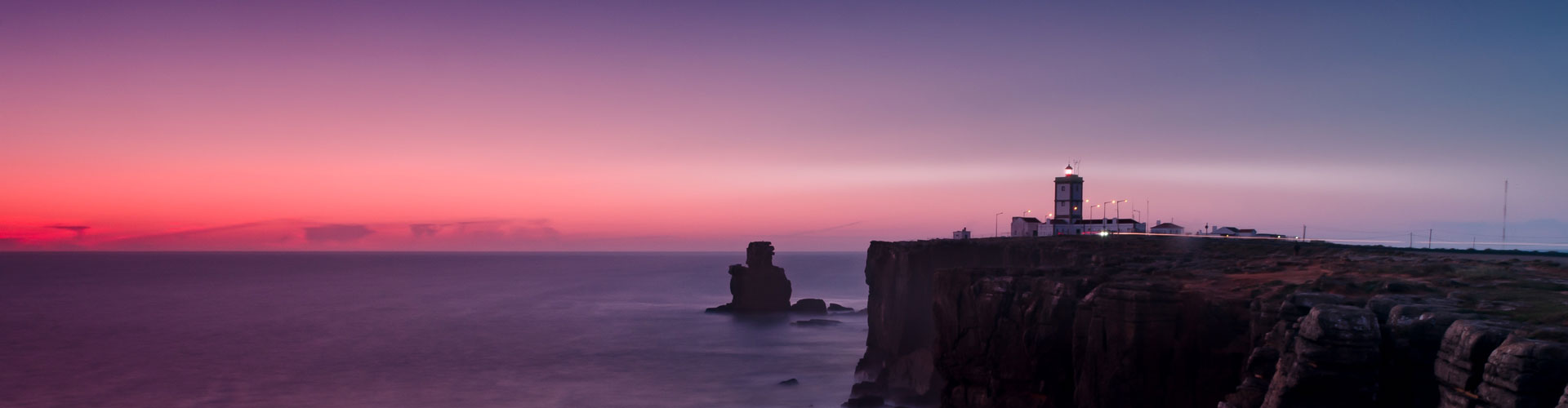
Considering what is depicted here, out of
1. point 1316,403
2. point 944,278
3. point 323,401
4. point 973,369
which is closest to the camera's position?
point 1316,403

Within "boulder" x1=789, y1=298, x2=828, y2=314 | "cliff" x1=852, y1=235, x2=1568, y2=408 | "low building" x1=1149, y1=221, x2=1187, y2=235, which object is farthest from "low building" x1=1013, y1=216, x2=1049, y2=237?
"cliff" x1=852, y1=235, x2=1568, y2=408

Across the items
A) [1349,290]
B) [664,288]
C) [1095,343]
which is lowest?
[664,288]

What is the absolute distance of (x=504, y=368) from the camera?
222ft

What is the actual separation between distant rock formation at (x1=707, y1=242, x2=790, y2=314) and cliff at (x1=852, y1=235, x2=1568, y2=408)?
2591 inches

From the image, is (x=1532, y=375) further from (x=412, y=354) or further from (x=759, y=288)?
(x=759, y=288)

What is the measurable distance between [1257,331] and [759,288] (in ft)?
300

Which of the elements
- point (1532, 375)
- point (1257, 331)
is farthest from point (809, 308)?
point (1532, 375)

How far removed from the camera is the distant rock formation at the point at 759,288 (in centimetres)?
10994

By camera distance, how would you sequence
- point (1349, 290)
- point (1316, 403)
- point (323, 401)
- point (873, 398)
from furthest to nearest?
point (323, 401), point (873, 398), point (1349, 290), point (1316, 403)

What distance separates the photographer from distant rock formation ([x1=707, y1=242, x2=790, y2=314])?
361 feet

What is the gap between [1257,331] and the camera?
20.7m

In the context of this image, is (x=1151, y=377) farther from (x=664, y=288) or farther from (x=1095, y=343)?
(x=664, y=288)

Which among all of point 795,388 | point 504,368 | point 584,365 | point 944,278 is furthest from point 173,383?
point 944,278

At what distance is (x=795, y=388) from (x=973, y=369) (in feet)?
90.9
